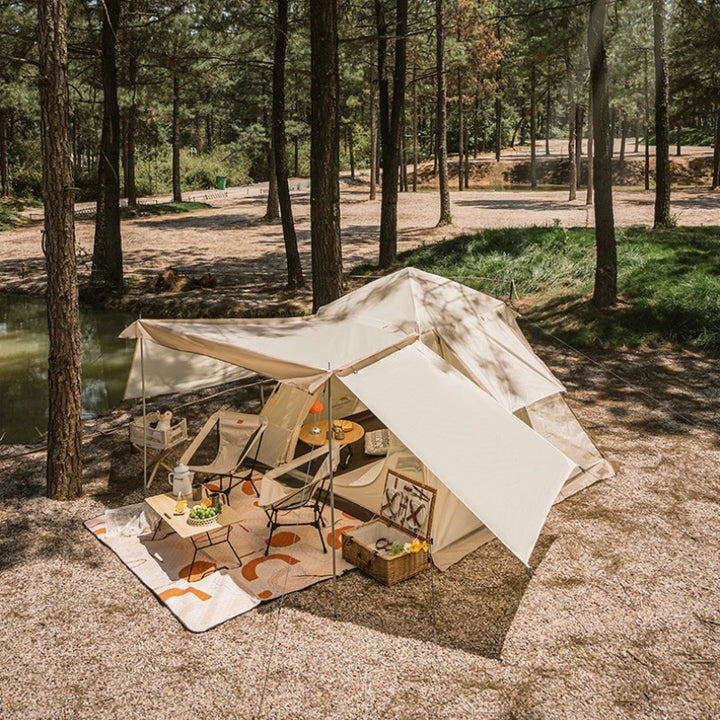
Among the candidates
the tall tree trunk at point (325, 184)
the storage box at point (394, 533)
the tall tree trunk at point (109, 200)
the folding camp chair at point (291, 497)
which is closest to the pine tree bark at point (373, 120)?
the tall tree trunk at point (109, 200)

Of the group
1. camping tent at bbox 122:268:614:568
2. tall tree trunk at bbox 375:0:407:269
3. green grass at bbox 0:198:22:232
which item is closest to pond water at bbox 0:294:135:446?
camping tent at bbox 122:268:614:568

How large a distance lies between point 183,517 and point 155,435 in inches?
76.3

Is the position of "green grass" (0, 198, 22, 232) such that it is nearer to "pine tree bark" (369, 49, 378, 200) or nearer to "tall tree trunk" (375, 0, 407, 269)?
"pine tree bark" (369, 49, 378, 200)

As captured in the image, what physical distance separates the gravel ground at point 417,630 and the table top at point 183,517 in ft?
1.87

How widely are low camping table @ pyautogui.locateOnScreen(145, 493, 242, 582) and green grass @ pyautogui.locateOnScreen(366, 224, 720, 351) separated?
21.4 ft

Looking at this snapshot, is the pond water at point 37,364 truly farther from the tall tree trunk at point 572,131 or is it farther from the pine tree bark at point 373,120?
the tall tree trunk at point 572,131

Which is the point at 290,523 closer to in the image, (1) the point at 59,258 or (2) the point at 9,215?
(1) the point at 59,258

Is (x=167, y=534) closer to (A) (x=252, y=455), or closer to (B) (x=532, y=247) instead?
(A) (x=252, y=455)

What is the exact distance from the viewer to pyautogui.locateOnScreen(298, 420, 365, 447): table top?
8475mm

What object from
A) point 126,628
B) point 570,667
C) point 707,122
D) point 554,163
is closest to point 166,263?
point 126,628

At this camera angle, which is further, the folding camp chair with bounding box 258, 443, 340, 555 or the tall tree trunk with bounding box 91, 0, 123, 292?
the tall tree trunk with bounding box 91, 0, 123, 292

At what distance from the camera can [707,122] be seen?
60.2m

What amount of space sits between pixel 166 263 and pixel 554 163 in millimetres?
33353

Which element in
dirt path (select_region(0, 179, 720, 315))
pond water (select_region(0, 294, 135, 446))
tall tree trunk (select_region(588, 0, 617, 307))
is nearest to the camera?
pond water (select_region(0, 294, 135, 446))
